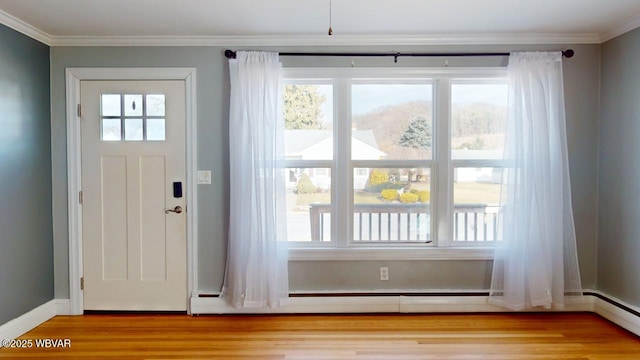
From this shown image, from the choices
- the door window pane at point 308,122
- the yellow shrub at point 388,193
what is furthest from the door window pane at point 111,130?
the yellow shrub at point 388,193

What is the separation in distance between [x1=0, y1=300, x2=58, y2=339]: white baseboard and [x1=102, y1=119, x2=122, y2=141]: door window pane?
1469 mm

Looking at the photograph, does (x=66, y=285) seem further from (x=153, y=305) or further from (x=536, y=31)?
(x=536, y=31)

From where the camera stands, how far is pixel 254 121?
9.96ft

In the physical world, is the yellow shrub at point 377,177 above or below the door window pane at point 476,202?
above

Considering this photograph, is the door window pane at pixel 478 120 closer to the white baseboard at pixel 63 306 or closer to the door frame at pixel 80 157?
the door frame at pixel 80 157

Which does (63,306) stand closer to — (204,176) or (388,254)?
(204,176)

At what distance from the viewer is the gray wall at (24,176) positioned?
8.91 ft

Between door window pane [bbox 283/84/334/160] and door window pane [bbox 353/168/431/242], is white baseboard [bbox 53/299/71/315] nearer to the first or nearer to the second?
door window pane [bbox 283/84/334/160]

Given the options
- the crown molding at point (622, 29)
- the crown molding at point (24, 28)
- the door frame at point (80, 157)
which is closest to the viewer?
the crown molding at point (24, 28)

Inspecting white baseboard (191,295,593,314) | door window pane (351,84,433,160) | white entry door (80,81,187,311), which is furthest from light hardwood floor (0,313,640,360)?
door window pane (351,84,433,160)

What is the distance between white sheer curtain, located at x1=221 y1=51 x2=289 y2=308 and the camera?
3.04 meters

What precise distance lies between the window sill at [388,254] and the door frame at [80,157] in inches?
35.0

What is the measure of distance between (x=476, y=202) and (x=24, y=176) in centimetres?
369

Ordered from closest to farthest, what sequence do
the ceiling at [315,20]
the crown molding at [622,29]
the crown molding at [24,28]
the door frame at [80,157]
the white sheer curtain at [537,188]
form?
the ceiling at [315,20] → the crown molding at [24,28] → the crown molding at [622,29] → the white sheer curtain at [537,188] → the door frame at [80,157]
